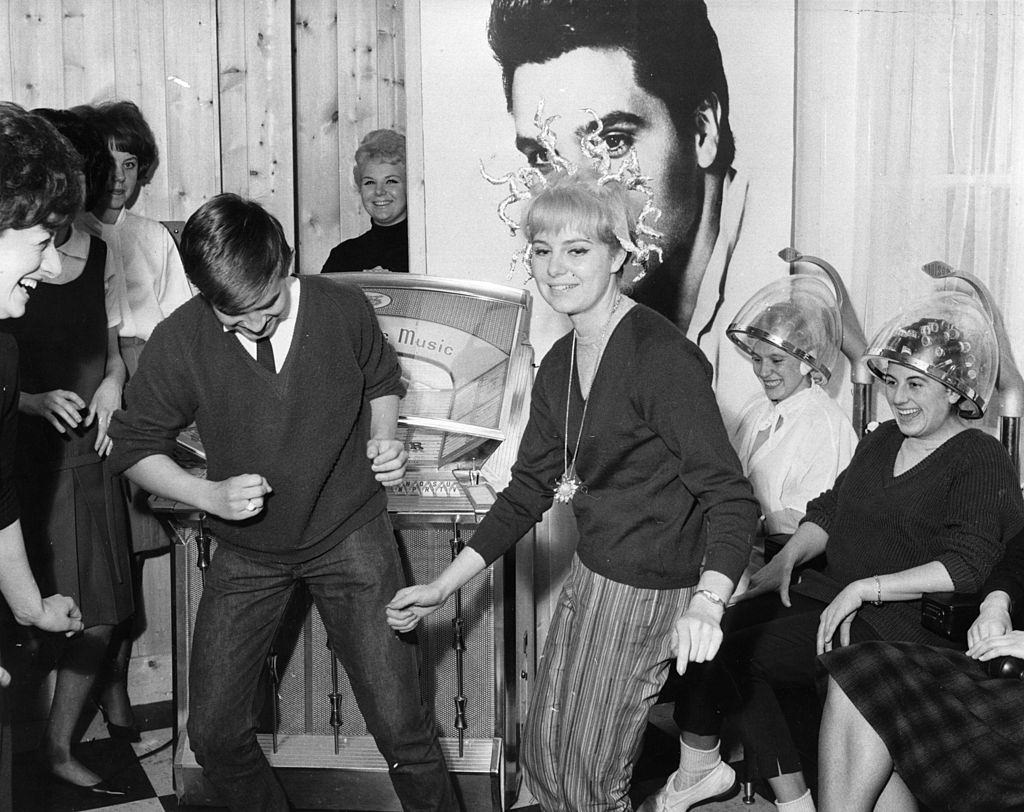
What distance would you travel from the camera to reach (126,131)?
9.58 feet

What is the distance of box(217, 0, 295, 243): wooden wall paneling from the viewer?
328 centimetres

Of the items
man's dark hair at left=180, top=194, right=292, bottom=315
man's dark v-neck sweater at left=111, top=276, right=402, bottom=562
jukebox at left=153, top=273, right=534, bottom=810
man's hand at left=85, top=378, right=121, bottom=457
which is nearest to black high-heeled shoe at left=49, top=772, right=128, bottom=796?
jukebox at left=153, top=273, right=534, bottom=810

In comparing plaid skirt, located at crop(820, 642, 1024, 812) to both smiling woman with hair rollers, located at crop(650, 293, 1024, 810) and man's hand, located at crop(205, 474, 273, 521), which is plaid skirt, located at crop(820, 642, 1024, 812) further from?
man's hand, located at crop(205, 474, 273, 521)

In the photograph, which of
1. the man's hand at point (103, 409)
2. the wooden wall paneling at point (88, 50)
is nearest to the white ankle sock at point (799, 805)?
the man's hand at point (103, 409)

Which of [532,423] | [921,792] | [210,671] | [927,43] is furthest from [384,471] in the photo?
[927,43]

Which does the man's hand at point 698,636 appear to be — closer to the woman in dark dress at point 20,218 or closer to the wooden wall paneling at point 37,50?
the woman in dark dress at point 20,218

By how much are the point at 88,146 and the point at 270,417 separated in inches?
39.9

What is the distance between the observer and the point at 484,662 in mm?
2467

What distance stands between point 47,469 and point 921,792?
1865mm

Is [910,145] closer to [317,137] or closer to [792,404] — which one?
[792,404]

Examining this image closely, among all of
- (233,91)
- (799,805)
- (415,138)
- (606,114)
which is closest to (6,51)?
(233,91)

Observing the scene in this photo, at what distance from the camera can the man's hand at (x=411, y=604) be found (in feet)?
6.25

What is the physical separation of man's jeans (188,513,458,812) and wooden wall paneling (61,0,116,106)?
1.71 metres

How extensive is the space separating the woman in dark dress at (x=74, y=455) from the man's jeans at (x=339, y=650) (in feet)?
1.95
